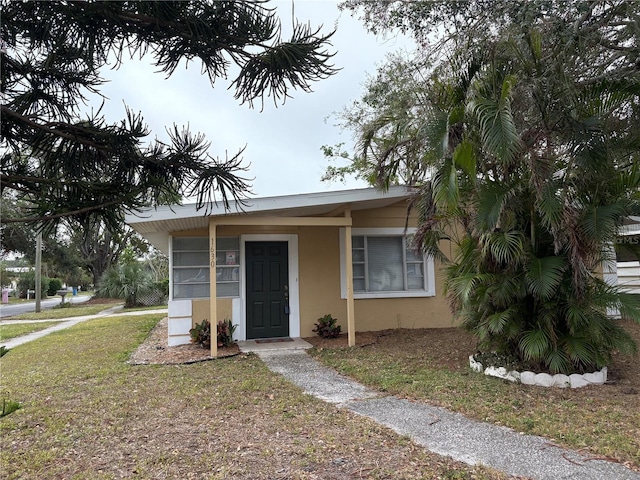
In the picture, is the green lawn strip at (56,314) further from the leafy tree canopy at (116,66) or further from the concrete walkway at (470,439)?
the leafy tree canopy at (116,66)

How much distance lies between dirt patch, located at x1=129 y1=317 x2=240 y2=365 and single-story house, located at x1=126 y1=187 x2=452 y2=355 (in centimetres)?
36

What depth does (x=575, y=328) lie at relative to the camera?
535 centimetres

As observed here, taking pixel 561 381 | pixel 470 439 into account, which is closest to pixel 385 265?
pixel 561 381

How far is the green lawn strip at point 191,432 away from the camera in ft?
10.5

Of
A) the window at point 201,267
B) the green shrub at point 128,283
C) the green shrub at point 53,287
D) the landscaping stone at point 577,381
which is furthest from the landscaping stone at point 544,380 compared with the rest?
the green shrub at point 53,287

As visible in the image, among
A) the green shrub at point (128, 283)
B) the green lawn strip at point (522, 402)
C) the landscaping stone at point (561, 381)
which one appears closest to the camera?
the green lawn strip at point (522, 402)

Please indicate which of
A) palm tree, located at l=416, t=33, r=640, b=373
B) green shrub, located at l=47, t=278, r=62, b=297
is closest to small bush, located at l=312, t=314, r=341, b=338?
palm tree, located at l=416, t=33, r=640, b=373

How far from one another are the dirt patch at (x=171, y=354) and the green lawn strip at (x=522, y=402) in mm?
2085

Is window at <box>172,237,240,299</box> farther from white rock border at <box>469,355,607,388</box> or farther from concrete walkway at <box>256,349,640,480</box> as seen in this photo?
white rock border at <box>469,355,607,388</box>

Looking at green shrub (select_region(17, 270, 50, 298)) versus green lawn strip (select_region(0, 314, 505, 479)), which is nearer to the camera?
green lawn strip (select_region(0, 314, 505, 479))

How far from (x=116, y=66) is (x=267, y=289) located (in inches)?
246

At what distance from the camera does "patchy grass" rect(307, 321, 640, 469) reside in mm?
3797

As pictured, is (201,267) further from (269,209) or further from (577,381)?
(577,381)

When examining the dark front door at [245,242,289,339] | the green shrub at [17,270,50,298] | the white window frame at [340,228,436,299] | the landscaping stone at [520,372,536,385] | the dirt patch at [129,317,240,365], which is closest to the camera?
the landscaping stone at [520,372,536,385]
